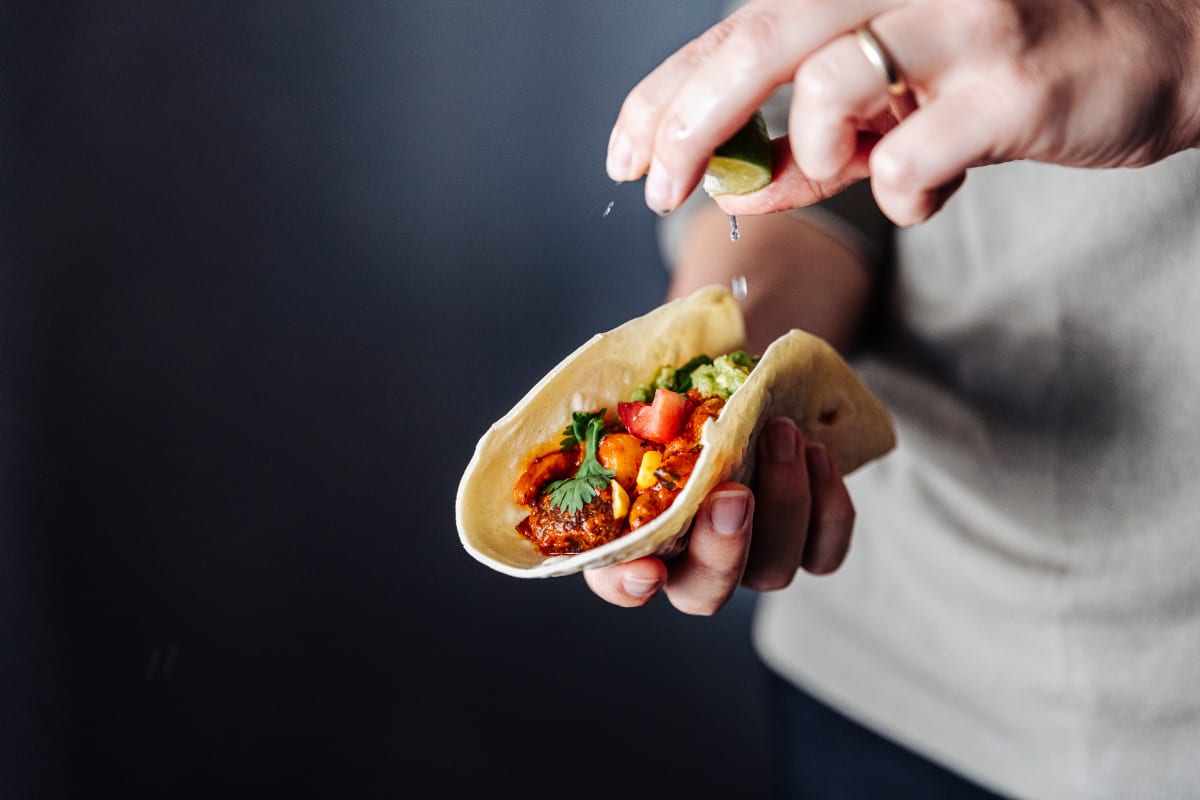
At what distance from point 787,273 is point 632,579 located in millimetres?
1002

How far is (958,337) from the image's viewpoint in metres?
1.93

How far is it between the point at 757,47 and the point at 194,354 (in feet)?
6.74

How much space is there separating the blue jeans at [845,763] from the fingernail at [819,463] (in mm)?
830

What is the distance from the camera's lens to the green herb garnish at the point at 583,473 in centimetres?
135

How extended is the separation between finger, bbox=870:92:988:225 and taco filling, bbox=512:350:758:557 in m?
0.59

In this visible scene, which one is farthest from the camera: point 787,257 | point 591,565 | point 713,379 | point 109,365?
point 109,365

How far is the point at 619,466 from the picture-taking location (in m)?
1.38

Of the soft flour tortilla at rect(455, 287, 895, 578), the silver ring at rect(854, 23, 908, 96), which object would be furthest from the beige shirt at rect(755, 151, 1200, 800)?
the silver ring at rect(854, 23, 908, 96)

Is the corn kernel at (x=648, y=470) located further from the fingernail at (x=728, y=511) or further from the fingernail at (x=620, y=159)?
the fingernail at (x=620, y=159)

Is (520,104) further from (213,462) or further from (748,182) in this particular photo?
(748,182)

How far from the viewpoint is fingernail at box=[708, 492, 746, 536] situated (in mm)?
1281

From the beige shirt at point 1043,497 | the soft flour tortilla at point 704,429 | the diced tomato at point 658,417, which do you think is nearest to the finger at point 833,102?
the soft flour tortilla at point 704,429

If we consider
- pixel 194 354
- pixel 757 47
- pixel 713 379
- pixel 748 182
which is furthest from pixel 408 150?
pixel 757 47

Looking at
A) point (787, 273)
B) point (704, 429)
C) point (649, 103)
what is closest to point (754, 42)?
point (649, 103)
